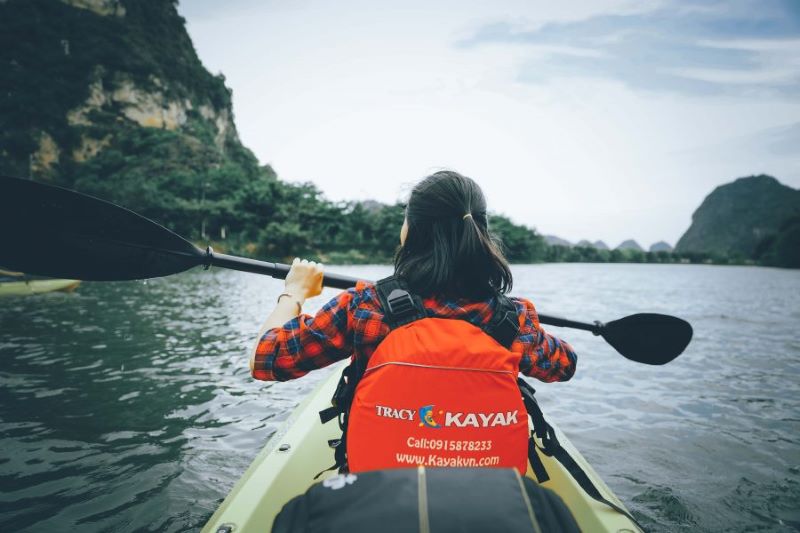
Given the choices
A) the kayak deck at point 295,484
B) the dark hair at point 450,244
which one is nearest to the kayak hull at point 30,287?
the kayak deck at point 295,484

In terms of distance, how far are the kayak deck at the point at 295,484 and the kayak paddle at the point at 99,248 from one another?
789 mm

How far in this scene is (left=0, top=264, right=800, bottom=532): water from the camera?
2.69 meters

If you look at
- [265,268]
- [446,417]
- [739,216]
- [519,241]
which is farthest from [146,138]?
[739,216]

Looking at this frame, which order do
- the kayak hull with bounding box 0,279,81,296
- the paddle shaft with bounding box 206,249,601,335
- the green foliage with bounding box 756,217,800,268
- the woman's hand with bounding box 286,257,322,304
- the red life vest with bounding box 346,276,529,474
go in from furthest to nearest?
the green foliage with bounding box 756,217,800,268, the kayak hull with bounding box 0,279,81,296, the paddle shaft with bounding box 206,249,601,335, the woman's hand with bounding box 286,257,322,304, the red life vest with bounding box 346,276,529,474

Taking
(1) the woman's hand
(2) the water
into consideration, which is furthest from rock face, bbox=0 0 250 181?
(1) the woman's hand

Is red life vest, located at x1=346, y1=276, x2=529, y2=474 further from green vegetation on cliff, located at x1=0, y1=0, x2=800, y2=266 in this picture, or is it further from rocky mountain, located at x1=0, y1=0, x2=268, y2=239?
rocky mountain, located at x1=0, y1=0, x2=268, y2=239

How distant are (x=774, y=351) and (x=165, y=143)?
73.1 m

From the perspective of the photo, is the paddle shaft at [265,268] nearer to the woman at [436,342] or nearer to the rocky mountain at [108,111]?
the woman at [436,342]

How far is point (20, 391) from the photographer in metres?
4.31

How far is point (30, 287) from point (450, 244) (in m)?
13.8

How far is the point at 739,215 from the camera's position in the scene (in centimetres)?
15062

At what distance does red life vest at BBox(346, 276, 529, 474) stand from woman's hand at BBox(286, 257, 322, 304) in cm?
55

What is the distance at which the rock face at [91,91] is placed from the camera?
5647 centimetres

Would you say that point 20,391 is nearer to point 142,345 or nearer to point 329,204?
point 142,345
